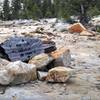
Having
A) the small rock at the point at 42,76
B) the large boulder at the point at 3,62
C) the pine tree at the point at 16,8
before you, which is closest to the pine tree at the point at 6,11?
the pine tree at the point at 16,8

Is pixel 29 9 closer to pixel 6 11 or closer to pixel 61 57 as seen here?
pixel 6 11

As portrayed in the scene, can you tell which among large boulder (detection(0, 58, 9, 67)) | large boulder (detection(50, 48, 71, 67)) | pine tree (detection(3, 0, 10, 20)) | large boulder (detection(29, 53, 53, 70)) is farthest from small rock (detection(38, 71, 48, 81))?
pine tree (detection(3, 0, 10, 20))

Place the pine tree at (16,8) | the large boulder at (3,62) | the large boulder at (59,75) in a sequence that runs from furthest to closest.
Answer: the pine tree at (16,8) < the large boulder at (3,62) < the large boulder at (59,75)

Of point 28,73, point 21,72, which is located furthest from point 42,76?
point 21,72

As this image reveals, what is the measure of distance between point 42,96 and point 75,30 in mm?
15308

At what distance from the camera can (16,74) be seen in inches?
352

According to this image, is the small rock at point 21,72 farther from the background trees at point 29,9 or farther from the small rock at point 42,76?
the background trees at point 29,9

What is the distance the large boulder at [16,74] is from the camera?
8.88 meters

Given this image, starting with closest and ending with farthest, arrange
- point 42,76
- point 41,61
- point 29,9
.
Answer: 1. point 42,76
2. point 41,61
3. point 29,9

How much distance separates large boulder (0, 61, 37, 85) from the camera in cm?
888

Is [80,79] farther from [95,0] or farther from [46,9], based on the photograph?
[46,9]

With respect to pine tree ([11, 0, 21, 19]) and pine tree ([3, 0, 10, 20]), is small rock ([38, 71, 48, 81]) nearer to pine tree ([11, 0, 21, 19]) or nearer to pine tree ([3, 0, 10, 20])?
pine tree ([3, 0, 10, 20])

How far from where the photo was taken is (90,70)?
11.1 meters

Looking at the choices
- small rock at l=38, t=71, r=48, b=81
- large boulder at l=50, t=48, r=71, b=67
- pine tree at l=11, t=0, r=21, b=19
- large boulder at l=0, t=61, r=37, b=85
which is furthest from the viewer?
pine tree at l=11, t=0, r=21, b=19
